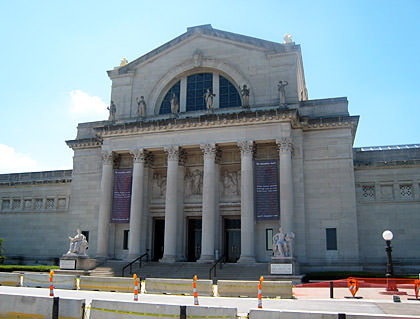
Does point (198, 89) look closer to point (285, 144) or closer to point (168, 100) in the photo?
point (168, 100)

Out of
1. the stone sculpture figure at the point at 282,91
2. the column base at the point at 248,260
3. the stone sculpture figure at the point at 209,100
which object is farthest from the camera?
the stone sculpture figure at the point at 209,100

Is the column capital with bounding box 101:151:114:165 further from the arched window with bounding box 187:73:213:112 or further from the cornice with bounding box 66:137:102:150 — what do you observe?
the arched window with bounding box 187:73:213:112

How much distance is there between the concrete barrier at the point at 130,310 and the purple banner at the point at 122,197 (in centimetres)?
2249

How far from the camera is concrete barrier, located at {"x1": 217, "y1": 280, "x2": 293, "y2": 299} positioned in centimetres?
1912

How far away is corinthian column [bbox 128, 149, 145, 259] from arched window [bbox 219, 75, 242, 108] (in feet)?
25.6

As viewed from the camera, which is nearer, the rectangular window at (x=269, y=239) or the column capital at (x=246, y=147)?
the column capital at (x=246, y=147)

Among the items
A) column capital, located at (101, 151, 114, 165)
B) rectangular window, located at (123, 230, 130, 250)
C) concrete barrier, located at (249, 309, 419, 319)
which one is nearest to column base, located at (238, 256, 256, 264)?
rectangular window, located at (123, 230, 130, 250)

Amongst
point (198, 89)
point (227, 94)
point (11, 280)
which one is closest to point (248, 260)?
point (227, 94)

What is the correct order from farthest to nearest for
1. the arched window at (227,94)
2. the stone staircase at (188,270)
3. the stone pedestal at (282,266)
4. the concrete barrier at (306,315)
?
1. the arched window at (227,94)
2. the stone staircase at (188,270)
3. the stone pedestal at (282,266)
4. the concrete barrier at (306,315)

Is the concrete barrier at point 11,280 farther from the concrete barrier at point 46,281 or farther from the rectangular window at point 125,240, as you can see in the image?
the rectangular window at point 125,240

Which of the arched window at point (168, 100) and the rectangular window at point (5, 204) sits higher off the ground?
the arched window at point (168, 100)

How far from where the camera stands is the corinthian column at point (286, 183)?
29891 millimetres

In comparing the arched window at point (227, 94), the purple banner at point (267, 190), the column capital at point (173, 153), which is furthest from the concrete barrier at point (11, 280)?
the arched window at point (227, 94)

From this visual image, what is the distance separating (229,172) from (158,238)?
27.0ft
